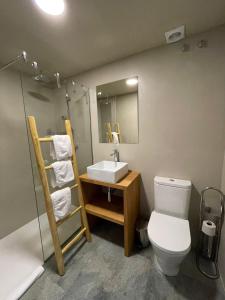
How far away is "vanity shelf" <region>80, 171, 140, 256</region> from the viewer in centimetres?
160

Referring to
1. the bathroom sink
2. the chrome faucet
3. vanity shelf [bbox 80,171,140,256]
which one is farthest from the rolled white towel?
vanity shelf [bbox 80,171,140,256]

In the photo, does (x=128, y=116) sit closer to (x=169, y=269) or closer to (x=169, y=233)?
(x=169, y=233)

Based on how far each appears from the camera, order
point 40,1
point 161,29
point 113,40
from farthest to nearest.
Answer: point 113,40 → point 161,29 → point 40,1

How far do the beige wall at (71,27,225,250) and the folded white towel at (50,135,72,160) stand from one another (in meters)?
0.85

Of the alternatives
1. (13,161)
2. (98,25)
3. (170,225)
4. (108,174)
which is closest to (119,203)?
(108,174)

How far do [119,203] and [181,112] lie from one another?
4.65 ft

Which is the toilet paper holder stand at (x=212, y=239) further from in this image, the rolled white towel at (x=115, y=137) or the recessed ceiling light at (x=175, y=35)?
the recessed ceiling light at (x=175, y=35)

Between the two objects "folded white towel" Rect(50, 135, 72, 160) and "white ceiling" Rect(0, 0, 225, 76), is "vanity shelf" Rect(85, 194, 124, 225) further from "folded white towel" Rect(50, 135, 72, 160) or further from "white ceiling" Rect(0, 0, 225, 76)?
"white ceiling" Rect(0, 0, 225, 76)

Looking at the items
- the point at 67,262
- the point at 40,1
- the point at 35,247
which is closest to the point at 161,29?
the point at 40,1

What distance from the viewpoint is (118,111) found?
2031mm

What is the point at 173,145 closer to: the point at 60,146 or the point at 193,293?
the point at 60,146

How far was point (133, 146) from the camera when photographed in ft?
6.48

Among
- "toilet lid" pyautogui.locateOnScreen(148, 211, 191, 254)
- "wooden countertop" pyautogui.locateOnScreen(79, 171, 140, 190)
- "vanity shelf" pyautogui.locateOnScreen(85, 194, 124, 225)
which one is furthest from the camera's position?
"vanity shelf" pyautogui.locateOnScreen(85, 194, 124, 225)

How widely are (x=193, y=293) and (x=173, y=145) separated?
55.4 inches
